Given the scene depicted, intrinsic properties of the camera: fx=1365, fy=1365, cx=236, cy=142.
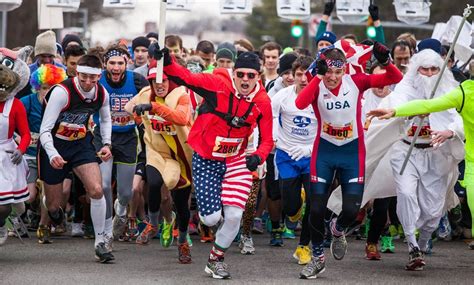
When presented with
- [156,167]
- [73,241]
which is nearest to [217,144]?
[156,167]

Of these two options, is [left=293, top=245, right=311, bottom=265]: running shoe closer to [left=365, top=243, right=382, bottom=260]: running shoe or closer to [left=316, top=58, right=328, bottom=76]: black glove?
[left=365, top=243, right=382, bottom=260]: running shoe

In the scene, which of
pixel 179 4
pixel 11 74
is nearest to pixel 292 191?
pixel 11 74

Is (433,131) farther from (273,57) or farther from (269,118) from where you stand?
(273,57)

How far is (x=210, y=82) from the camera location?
1255cm

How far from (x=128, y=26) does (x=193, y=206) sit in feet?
160

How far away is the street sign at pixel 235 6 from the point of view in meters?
20.5

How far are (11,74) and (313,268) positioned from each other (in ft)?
12.0

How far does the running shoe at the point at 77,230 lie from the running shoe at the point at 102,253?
2.81 metres

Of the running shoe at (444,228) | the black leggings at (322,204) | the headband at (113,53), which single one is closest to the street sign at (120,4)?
the headband at (113,53)

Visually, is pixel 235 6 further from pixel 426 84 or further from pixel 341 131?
pixel 341 131

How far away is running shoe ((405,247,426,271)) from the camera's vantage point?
13273 millimetres

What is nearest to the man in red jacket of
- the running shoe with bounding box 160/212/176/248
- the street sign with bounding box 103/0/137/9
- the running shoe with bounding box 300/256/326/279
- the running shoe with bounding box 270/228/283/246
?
the running shoe with bounding box 300/256/326/279

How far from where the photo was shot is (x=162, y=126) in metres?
14.1

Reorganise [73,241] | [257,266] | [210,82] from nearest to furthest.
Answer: [210,82], [257,266], [73,241]
